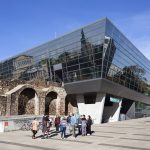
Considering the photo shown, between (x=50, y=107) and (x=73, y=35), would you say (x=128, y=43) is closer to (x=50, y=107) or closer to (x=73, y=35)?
(x=73, y=35)

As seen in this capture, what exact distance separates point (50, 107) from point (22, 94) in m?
6.19

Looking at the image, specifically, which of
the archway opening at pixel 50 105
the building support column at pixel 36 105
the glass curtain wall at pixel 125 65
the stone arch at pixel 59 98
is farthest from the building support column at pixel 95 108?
the building support column at pixel 36 105

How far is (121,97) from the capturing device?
1991 inches

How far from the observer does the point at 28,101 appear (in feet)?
145

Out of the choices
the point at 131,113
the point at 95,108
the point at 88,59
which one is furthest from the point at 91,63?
the point at 131,113

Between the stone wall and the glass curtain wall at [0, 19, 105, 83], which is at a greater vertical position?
the glass curtain wall at [0, 19, 105, 83]

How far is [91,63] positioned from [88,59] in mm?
830

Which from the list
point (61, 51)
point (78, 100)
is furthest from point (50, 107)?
point (61, 51)

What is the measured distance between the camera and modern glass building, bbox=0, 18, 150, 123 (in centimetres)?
4284

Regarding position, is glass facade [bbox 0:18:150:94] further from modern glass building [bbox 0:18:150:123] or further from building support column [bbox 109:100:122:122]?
building support column [bbox 109:100:122:122]

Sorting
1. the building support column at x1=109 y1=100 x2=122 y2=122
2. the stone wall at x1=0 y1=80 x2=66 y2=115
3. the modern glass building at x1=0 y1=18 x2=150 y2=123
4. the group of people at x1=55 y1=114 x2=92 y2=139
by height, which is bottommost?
the group of people at x1=55 y1=114 x2=92 y2=139

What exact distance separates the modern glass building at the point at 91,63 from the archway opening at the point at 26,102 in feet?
18.8

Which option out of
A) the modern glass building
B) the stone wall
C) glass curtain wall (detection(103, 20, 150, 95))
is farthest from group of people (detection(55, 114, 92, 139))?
glass curtain wall (detection(103, 20, 150, 95))

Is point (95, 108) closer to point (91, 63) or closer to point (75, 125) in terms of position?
point (91, 63)
